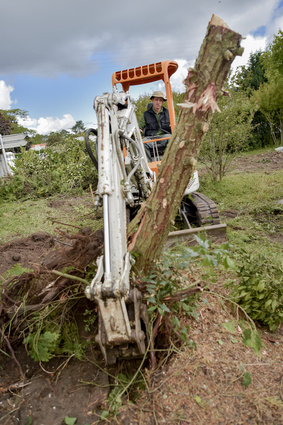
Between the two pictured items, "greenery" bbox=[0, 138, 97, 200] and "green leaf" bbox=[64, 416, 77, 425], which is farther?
"greenery" bbox=[0, 138, 97, 200]

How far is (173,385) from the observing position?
2.25 metres

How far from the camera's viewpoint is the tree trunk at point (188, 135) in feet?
6.86

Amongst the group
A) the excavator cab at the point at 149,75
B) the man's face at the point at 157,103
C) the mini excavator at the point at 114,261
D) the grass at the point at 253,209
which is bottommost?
the grass at the point at 253,209

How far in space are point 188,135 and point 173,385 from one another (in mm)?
1780

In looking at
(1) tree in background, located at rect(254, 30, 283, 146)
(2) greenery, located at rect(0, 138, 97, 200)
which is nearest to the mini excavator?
(2) greenery, located at rect(0, 138, 97, 200)

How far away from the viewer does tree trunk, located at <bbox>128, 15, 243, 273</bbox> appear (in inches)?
82.3

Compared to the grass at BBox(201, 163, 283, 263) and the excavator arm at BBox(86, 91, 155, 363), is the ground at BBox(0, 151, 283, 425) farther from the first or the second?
the grass at BBox(201, 163, 283, 263)

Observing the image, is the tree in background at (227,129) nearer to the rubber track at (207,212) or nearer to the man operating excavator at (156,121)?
the man operating excavator at (156,121)

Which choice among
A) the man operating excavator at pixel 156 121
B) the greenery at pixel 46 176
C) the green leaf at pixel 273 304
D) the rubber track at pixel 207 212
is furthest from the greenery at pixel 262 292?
the greenery at pixel 46 176

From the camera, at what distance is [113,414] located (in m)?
2.12

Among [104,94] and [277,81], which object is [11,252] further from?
[277,81]

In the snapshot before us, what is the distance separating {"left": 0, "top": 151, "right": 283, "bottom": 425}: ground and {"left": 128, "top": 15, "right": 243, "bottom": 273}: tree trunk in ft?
2.10

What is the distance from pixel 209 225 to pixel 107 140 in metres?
2.87

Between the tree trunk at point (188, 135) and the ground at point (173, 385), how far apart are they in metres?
0.64
